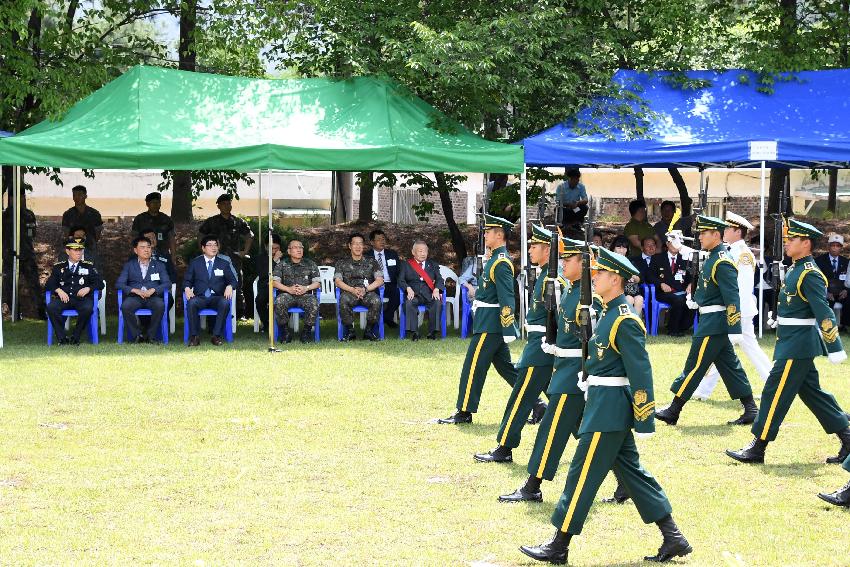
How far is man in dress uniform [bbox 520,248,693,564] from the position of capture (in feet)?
20.3

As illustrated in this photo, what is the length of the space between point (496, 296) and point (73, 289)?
731 cm

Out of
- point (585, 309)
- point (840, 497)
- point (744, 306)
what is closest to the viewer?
point (585, 309)

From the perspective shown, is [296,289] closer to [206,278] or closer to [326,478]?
[206,278]

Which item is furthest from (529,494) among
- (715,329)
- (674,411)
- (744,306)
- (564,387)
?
(744,306)

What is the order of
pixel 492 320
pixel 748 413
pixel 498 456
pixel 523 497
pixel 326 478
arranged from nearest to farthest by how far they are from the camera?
1. pixel 523 497
2. pixel 326 478
3. pixel 498 456
4. pixel 492 320
5. pixel 748 413

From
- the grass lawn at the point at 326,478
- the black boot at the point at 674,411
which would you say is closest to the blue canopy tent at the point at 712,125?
the grass lawn at the point at 326,478

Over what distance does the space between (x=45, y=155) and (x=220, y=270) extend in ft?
8.55

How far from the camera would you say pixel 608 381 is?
6.31 m

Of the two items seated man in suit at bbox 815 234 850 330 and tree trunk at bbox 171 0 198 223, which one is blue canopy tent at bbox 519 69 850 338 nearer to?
seated man in suit at bbox 815 234 850 330

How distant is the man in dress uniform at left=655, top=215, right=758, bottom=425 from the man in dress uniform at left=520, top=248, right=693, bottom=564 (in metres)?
3.89

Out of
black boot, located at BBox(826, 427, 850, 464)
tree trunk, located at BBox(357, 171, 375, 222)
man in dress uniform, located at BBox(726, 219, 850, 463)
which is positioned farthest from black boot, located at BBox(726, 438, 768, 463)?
tree trunk, located at BBox(357, 171, 375, 222)

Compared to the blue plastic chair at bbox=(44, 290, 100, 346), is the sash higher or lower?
higher

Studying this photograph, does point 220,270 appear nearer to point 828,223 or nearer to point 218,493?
point 218,493

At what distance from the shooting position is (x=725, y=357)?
10242mm
